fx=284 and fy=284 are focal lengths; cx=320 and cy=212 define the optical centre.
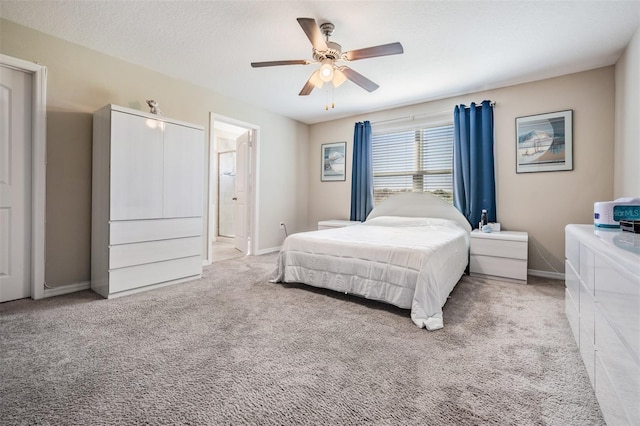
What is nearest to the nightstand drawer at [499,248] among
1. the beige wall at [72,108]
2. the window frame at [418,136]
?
the window frame at [418,136]

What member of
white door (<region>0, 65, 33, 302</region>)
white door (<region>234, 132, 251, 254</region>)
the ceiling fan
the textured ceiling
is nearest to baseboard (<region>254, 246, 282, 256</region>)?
white door (<region>234, 132, 251, 254</region>)

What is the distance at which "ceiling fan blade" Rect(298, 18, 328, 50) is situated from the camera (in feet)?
6.74

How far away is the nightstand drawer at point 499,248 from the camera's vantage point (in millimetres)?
3176

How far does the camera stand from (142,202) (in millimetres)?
2826

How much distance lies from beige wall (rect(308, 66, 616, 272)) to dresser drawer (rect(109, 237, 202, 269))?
3950 mm

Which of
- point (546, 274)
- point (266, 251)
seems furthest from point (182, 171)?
point (546, 274)

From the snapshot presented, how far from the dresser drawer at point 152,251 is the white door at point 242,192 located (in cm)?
171

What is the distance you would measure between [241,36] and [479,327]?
321 cm

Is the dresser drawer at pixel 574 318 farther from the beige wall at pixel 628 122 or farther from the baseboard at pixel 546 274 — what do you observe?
the baseboard at pixel 546 274

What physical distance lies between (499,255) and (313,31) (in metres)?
3.06

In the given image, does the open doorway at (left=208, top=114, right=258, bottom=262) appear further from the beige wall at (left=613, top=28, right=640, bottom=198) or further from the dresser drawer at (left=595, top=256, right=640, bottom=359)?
the beige wall at (left=613, top=28, right=640, bottom=198)

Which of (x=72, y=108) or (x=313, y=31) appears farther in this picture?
(x=72, y=108)

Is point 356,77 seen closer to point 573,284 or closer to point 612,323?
point 573,284

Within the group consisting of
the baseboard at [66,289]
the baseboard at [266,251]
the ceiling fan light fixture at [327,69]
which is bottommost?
the baseboard at [66,289]
